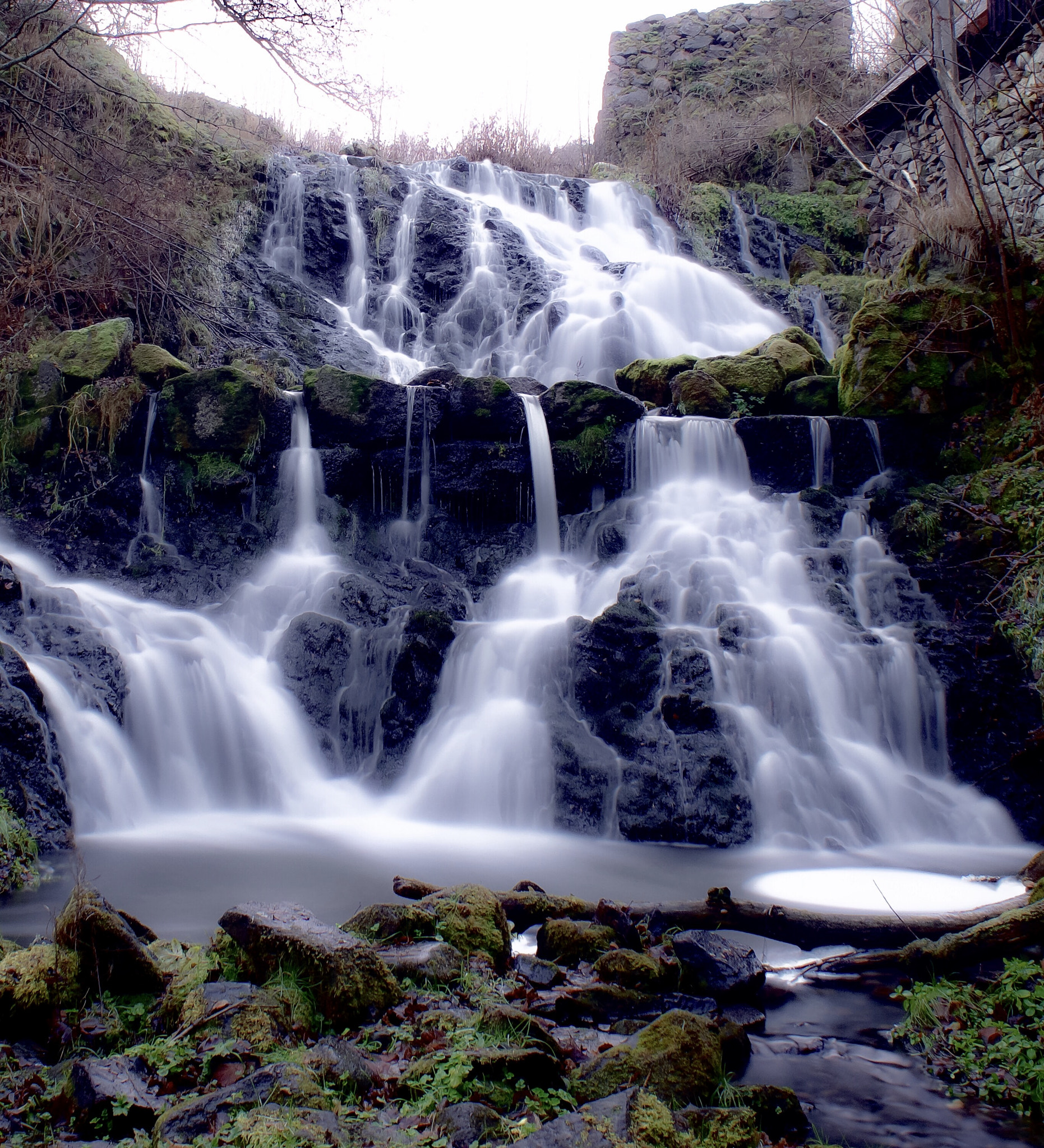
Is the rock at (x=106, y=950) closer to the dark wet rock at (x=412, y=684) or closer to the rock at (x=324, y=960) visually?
the rock at (x=324, y=960)

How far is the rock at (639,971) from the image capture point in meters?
3.27

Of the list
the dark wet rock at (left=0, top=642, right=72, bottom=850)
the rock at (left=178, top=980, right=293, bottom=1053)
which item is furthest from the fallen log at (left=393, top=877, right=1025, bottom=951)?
the dark wet rock at (left=0, top=642, right=72, bottom=850)

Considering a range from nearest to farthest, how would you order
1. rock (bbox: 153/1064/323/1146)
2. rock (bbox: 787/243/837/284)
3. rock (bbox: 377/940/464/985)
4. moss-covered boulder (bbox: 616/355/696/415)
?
rock (bbox: 153/1064/323/1146), rock (bbox: 377/940/464/985), moss-covered boulder (bbox: 616/355/696/415), rock (bbox: 787/243/837/284)

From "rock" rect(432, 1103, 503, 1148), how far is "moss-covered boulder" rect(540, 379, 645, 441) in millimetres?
7950

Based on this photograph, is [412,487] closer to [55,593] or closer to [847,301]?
[55,593]

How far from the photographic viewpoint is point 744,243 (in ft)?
55.4

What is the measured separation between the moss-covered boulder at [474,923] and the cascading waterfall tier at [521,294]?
950 centimetres

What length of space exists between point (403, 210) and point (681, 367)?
7.00 m

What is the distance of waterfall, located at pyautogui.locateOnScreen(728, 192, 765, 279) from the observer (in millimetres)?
16406

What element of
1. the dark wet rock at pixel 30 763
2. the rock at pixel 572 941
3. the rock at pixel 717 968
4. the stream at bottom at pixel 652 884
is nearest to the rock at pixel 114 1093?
the stream at bottom at pixel 652 884

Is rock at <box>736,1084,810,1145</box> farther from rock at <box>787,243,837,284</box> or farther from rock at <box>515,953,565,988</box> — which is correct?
rock at <box>787,243,837,284</box>

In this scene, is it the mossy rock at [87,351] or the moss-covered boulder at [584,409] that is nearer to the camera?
the mossy rock at [87,351]

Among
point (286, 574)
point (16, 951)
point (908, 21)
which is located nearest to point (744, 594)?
point (286, 574)

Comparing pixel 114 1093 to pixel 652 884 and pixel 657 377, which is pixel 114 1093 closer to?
pixel 652 884
